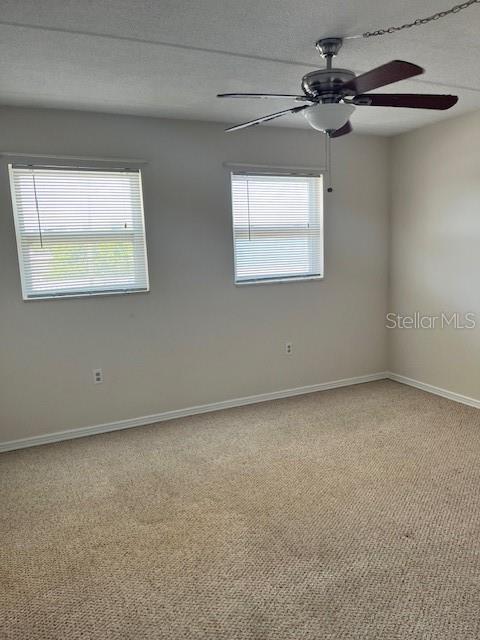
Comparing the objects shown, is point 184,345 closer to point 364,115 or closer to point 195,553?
point 195,553

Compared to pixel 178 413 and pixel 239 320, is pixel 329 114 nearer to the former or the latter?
pixel 239 320

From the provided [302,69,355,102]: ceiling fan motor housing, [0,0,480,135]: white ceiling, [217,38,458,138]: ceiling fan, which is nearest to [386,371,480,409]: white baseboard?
[0,0,480,135]: white ceiling

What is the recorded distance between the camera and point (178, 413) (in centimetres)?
396

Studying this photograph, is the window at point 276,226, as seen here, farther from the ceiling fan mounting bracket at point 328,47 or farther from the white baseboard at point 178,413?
the ceiling fan mounting bracket at point 328,47

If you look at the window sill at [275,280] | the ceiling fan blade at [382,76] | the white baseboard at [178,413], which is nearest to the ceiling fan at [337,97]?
the ceiling fan blade at [382,76]

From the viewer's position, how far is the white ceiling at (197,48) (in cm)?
191

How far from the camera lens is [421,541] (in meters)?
2.18

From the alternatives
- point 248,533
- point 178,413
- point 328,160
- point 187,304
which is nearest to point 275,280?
point 187,304

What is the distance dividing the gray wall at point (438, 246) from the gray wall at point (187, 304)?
226 mm

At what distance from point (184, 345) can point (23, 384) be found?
132 centimetres

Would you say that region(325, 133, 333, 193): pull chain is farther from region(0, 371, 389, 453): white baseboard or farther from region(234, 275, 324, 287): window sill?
region(0, 371, 389, 453): white baseboard

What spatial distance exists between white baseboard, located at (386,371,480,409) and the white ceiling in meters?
2.52

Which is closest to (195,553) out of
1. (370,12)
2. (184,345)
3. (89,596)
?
(89,596)

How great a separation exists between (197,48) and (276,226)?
6.71 feet
